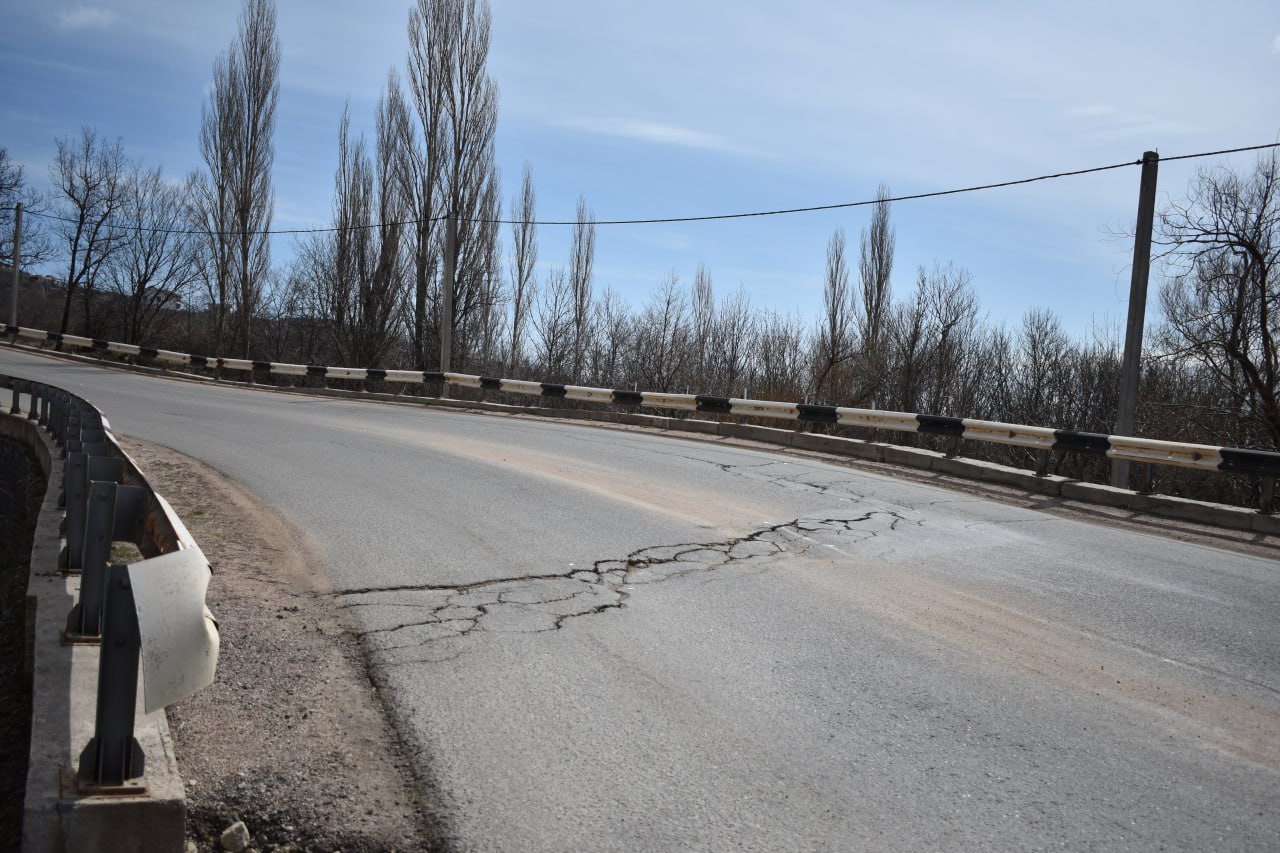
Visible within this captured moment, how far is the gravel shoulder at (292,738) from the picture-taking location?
2938 mm

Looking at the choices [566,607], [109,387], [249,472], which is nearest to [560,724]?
[566,607]

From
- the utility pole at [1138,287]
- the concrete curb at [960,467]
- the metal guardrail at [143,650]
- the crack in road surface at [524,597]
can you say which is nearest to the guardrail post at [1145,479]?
the concrete curb at [960,467]

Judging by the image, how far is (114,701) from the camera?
2.68m

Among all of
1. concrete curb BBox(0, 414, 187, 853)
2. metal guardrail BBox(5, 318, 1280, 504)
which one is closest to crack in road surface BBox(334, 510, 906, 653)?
concrete curb BBox(0, 414, 187, 853)

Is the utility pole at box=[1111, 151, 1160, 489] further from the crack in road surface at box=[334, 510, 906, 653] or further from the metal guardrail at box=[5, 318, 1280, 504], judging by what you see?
the crack in road surface at box=[334, 510, 906, 653]

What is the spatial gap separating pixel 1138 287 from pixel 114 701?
1432 cm

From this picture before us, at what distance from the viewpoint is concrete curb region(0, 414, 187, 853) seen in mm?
2537

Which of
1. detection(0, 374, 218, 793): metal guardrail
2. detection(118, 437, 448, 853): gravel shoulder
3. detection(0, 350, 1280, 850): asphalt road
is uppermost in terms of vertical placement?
detection(0, 374, 218, 793): metal guardrail

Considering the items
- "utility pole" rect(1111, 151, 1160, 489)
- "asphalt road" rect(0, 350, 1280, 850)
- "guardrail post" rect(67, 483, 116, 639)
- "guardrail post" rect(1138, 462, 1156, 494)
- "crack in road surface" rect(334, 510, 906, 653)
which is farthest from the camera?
"utility pole" rect(1111, 151, 1160, 489)

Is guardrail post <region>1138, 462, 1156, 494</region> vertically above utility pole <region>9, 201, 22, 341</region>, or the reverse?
utility pole <region>9, 201, 22, 341</region>

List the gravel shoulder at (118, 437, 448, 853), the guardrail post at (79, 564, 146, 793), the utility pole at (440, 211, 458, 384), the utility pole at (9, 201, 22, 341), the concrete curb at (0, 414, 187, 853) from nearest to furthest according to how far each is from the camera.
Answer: the concrete curb at (0, 414, 187, 853), the guardrail post at (79, 564, 146, 793), the gravel shoulder at (118, 437, 448, 853), the utility pole at (440, 211, 458, 384), the utility pole at (9, 201, 22, 341)

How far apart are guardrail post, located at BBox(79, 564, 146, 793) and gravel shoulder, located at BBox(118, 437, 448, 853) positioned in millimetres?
359

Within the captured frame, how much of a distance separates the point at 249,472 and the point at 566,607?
19.0 feet

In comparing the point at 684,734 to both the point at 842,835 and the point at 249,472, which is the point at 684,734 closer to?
the point at 842,835
